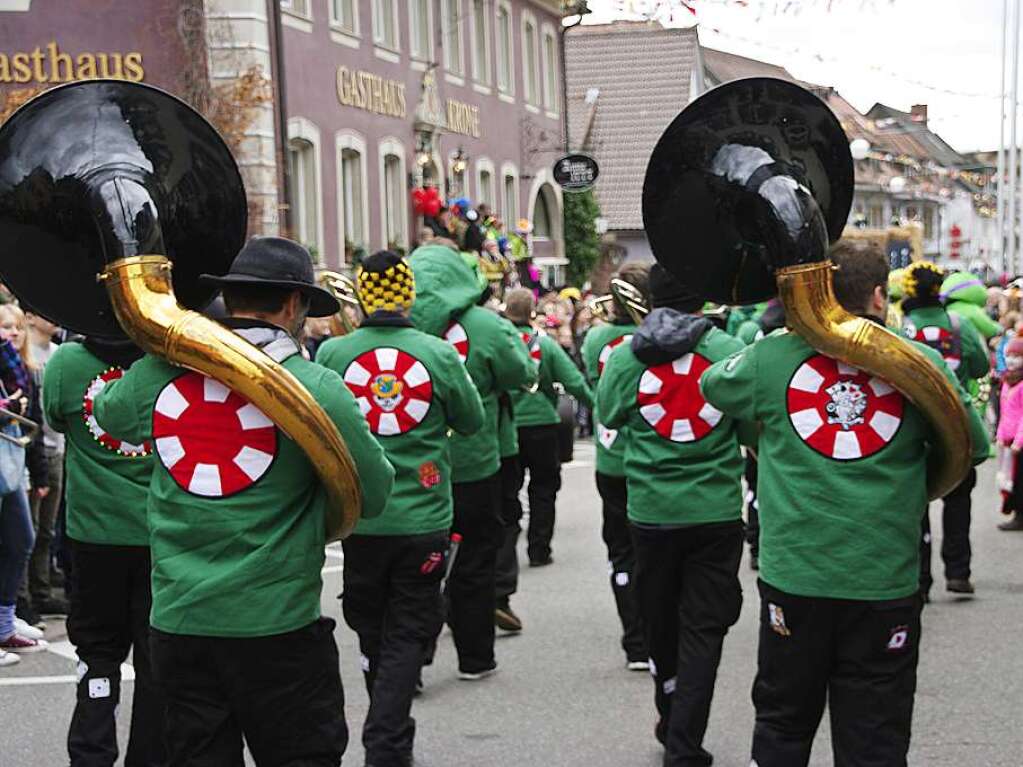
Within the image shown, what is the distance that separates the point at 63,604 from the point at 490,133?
814 inches

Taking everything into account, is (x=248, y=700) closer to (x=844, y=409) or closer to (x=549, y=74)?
(x=844, y=409)

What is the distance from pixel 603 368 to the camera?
23.7 ft

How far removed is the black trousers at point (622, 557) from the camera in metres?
7.20

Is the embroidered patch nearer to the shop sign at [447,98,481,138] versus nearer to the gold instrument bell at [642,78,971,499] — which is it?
the gold instrument bell at [642,78,971,499]

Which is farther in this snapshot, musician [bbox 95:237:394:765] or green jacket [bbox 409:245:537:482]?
green jacket [bbox 409:245:537:482]

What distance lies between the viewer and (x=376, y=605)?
5.80m

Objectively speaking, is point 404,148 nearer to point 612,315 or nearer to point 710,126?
point 612,315

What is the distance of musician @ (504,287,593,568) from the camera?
9.47m

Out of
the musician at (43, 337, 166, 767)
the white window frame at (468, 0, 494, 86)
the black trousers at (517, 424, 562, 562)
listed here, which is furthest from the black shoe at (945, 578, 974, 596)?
the white window frame at (468, 0, 494, 86)

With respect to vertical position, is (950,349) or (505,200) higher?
(505,200)

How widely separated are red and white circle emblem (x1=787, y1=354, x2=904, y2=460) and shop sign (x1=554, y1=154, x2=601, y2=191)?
51.4 feet

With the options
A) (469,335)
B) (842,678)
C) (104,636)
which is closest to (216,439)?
(104,636)

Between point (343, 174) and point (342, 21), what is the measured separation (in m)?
2.18

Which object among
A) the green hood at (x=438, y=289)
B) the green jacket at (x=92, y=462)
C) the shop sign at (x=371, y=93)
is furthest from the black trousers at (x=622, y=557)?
the shop sign at (x=371, y=93)
